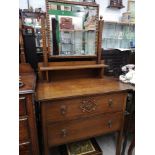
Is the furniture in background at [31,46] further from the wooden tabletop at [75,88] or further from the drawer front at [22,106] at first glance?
the drawer front at [22,106]

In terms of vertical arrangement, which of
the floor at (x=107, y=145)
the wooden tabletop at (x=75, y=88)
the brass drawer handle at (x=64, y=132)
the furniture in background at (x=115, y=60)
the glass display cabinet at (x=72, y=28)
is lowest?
the floor at (x=107, y=145)

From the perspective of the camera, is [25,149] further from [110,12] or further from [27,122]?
[110,12]

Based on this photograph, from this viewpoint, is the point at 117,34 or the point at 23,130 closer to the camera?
the point at 23,130

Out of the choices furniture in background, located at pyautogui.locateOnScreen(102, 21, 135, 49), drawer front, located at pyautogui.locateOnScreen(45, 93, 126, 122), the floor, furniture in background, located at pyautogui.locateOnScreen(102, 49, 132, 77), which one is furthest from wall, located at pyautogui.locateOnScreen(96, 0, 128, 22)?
the floor

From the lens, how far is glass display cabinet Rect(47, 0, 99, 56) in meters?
1.21

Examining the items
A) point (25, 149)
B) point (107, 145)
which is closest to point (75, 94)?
point (25, 149)

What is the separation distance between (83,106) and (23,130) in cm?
44

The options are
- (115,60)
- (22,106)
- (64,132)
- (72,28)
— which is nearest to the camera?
(22,106)

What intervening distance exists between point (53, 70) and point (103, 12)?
5.92 feet

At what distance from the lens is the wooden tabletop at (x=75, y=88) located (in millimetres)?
951

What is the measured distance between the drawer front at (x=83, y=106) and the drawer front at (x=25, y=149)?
0.72ft

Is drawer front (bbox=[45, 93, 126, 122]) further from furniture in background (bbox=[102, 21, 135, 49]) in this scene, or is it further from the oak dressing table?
furniture in background (bbox=[102, 21, 135, 49])

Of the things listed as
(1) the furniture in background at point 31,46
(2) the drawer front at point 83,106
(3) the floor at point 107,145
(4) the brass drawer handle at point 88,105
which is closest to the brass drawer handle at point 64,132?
(2) the drawer front at point 83,106

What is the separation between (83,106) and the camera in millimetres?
1030
